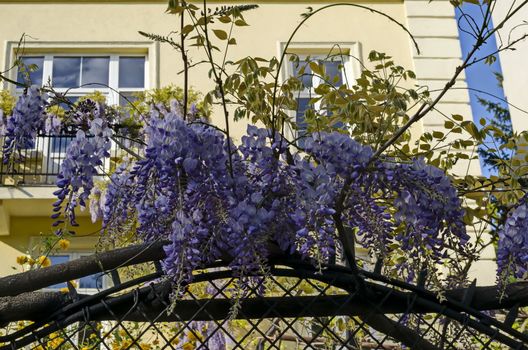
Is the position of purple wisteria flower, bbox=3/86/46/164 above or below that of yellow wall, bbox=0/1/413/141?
below

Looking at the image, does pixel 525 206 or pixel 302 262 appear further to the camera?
pixel 525 206

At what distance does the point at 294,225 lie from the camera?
1.57 metres

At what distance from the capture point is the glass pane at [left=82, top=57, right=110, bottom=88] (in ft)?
29.4

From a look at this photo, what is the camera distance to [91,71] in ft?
29.6

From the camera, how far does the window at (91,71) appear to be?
891 centimetres

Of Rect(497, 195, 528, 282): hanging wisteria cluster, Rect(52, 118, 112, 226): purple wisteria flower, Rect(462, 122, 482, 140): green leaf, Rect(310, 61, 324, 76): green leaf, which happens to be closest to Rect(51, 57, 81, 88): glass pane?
Rect(310, 61, 324, 76): green leaf

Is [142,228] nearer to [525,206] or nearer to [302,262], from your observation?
[302,262]

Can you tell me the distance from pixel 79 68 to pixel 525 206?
311 inches

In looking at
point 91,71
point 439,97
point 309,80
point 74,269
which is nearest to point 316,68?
point 439,97

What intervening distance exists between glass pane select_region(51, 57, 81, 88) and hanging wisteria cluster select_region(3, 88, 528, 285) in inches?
297

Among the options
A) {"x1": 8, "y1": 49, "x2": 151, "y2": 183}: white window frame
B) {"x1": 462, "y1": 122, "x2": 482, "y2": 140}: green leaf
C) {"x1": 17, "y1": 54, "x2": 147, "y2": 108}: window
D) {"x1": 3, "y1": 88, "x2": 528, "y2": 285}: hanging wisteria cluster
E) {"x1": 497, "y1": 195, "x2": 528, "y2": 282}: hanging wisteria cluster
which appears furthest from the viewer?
{"x1": 17, "y1": 54, "x2": 147, "y2": 108}: window

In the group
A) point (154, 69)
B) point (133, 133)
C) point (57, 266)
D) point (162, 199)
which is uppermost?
point (154, 69)

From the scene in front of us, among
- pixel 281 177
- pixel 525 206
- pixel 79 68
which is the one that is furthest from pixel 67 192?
pixel 79 68

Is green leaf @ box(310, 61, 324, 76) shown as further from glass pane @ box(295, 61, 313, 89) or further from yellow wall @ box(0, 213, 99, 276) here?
yellow wall @ box(0, 213, 99, 276)
